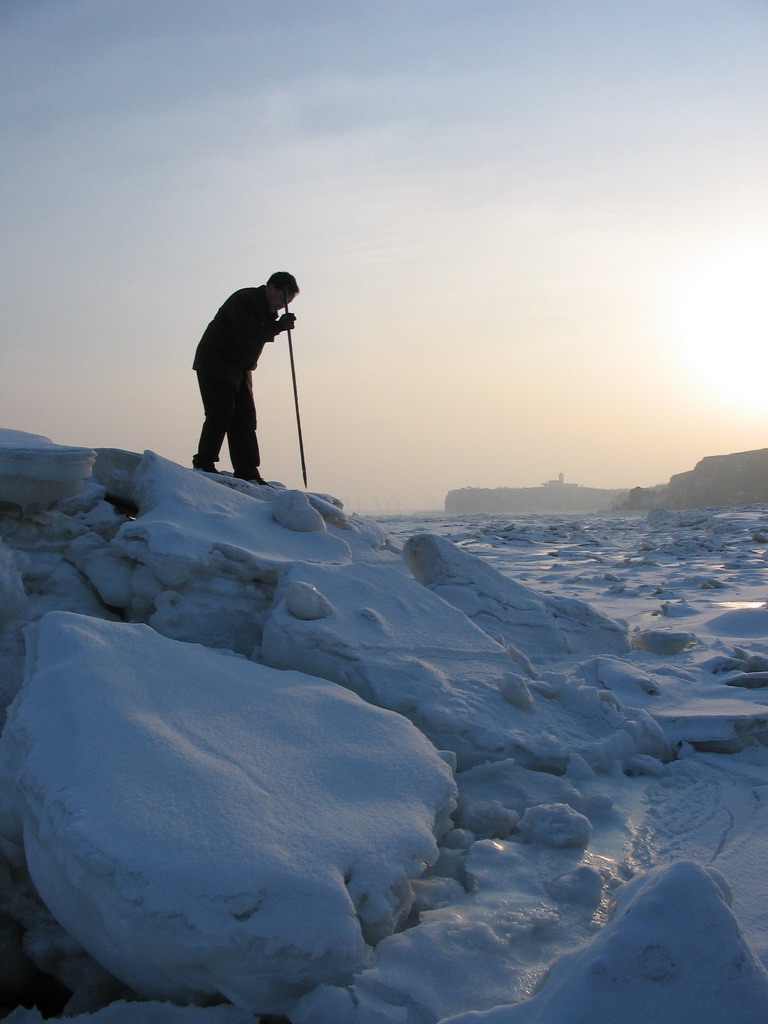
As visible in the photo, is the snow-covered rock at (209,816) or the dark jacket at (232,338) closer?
the snow-covered rock at (209,816)

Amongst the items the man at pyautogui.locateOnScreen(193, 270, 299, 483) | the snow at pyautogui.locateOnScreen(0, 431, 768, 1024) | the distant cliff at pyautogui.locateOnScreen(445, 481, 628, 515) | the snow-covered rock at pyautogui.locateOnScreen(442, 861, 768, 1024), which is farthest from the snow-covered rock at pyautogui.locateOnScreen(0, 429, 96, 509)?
the distant cliff at pyautogui.locateOnScreen(445, 481, 628, 515)

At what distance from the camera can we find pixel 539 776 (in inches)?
80.3

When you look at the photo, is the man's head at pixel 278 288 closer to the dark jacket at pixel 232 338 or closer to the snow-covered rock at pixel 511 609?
the dark jacket at pixel 232 338

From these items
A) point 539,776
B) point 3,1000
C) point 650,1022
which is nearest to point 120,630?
point 3,1000

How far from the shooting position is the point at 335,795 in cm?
155

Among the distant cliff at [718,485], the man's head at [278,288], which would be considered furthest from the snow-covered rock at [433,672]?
the distant cliff at [718,485]

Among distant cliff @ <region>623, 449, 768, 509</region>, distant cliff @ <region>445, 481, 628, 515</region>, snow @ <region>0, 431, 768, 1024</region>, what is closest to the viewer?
snow @ <region>0, 431, 768, 1024</region>

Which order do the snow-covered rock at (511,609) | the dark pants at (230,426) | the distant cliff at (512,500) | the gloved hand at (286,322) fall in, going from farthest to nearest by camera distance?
the distant cliff at (512,500)
the gloved hand at (286,322)
the dark pants at (230,426)
the snow-covered rock at (511,609)

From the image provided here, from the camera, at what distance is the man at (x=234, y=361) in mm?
4691

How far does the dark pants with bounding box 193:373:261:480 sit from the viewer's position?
4.67 meters

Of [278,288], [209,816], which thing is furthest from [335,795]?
[278,288]

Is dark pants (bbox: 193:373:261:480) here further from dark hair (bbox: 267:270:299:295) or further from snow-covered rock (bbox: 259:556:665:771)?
snow-covered rock (bbox: 259:556:665:771)

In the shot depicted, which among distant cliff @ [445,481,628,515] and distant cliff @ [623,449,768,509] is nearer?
distant cliff @ [623,449,768,509]

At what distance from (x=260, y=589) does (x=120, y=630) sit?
2.55 feet
